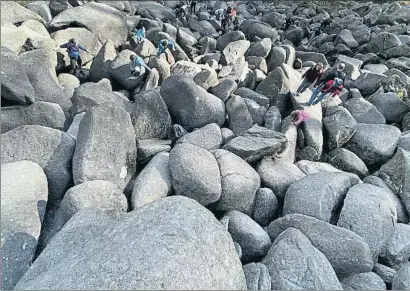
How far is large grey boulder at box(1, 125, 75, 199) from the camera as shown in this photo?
8.41 metres

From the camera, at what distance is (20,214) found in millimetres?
7027

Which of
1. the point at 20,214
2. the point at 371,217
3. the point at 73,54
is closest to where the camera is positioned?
the point at 20,214

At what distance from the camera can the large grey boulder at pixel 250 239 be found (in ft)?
23.6

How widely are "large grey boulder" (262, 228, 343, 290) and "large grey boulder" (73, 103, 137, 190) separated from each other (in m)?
4.08

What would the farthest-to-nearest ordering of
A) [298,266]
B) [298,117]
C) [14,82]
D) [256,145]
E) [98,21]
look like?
[98,21]
[298,117]
[14,82]
[256,145]
[298,266]

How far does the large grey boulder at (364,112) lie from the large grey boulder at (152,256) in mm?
9015

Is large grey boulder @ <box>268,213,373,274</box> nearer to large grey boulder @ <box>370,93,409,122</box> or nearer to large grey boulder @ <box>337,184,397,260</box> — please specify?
large grey boulder @ <box>337,184,397,260</box>

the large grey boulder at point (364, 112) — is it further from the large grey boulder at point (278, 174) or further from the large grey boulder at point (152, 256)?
the large grey boulder at point (152, 256)

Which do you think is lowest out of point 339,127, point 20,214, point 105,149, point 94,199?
point 20,214

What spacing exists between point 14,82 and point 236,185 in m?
7.64

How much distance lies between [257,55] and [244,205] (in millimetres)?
10921

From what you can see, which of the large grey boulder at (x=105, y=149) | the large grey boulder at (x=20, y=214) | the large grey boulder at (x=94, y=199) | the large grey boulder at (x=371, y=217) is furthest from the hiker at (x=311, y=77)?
the large grey boulder at (x=20, y=214)

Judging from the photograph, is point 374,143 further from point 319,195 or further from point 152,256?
point 152,256

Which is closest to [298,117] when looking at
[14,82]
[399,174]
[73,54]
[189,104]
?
[399,174]
